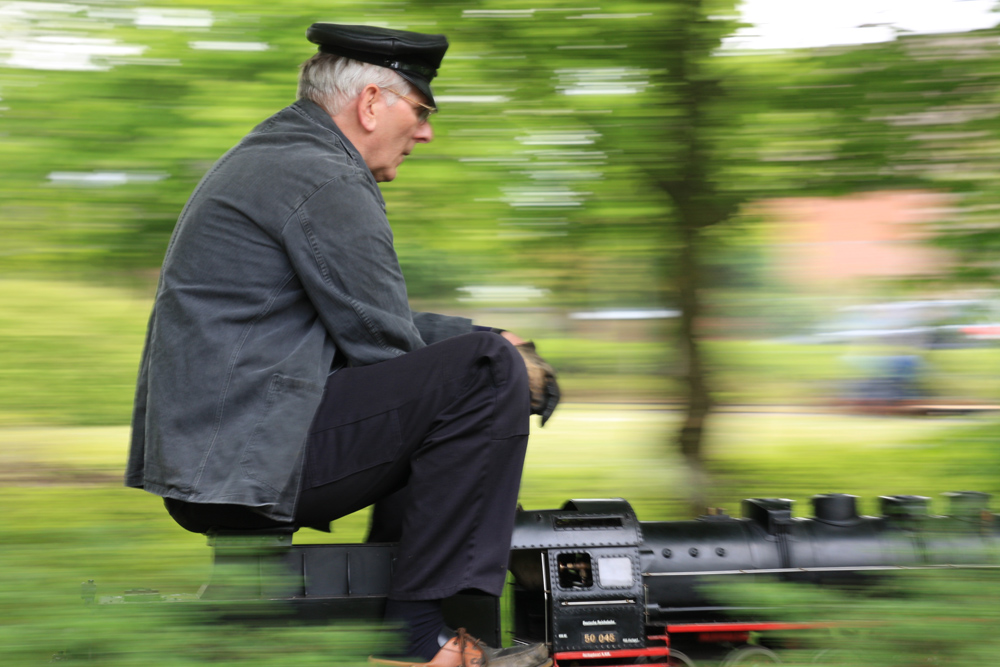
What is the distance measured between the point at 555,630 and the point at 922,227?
2.36 metres

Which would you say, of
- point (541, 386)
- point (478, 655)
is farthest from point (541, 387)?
point (478, 655)

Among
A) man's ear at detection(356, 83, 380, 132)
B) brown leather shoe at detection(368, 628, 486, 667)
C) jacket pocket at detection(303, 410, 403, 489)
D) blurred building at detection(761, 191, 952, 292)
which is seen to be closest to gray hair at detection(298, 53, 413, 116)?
man's ear at detection(356, 83, 380, 132)

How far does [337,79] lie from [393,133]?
0.69ft

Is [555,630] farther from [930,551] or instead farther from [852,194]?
[852,194]

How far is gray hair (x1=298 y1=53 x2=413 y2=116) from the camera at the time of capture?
7.93ft

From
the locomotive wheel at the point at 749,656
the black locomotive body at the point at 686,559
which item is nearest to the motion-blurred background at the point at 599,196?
the black locomotive body at the point at 686,559

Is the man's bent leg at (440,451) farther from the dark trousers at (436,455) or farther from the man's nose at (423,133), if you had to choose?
the man's nose at (423,133)

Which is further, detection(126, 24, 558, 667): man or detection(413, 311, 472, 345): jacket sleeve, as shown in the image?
detection(413, 311, 472, 345): jacket sleeve

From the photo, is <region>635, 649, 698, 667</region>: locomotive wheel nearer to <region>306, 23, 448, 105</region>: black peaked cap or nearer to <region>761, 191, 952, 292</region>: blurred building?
<region>306, 23, 448, 105</region>: black peaked cap

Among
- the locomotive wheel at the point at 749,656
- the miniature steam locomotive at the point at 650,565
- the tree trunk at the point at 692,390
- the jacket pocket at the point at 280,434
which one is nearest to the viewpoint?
the jacket pocket at the point at 280,434

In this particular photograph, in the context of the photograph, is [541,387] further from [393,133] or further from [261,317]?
[393,133]

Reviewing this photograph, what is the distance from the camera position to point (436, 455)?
6.90ft

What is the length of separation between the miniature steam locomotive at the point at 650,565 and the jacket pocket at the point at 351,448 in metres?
0.20

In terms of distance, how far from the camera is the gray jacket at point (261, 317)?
2.01 metres
